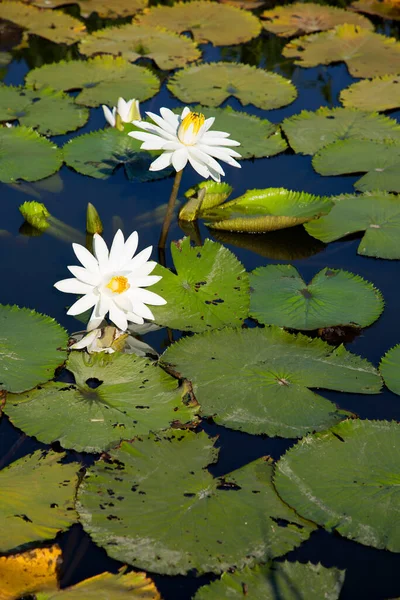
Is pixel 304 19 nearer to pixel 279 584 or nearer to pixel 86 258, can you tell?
pixel 86 258

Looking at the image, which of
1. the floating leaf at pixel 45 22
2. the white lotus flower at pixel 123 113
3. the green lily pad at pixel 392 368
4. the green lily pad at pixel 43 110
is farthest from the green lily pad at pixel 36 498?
the floating leaf at pixel 45 22

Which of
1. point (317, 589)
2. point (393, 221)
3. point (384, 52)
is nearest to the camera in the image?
point (317, 589)

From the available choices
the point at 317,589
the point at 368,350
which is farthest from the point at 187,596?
the point at 368,350

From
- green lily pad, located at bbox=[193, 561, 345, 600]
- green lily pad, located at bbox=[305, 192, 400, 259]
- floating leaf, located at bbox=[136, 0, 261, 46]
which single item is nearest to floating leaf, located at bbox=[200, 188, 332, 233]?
green lily pad, located at bbox=[305, 192, 400, 259]

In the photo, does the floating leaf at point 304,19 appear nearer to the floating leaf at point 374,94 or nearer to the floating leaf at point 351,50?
the floating leaf at point 351,50

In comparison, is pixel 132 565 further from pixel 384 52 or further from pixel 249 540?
pixel 384 52

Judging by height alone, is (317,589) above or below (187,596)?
above

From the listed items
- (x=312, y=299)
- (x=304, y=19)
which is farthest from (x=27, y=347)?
(x=304, y=19)
